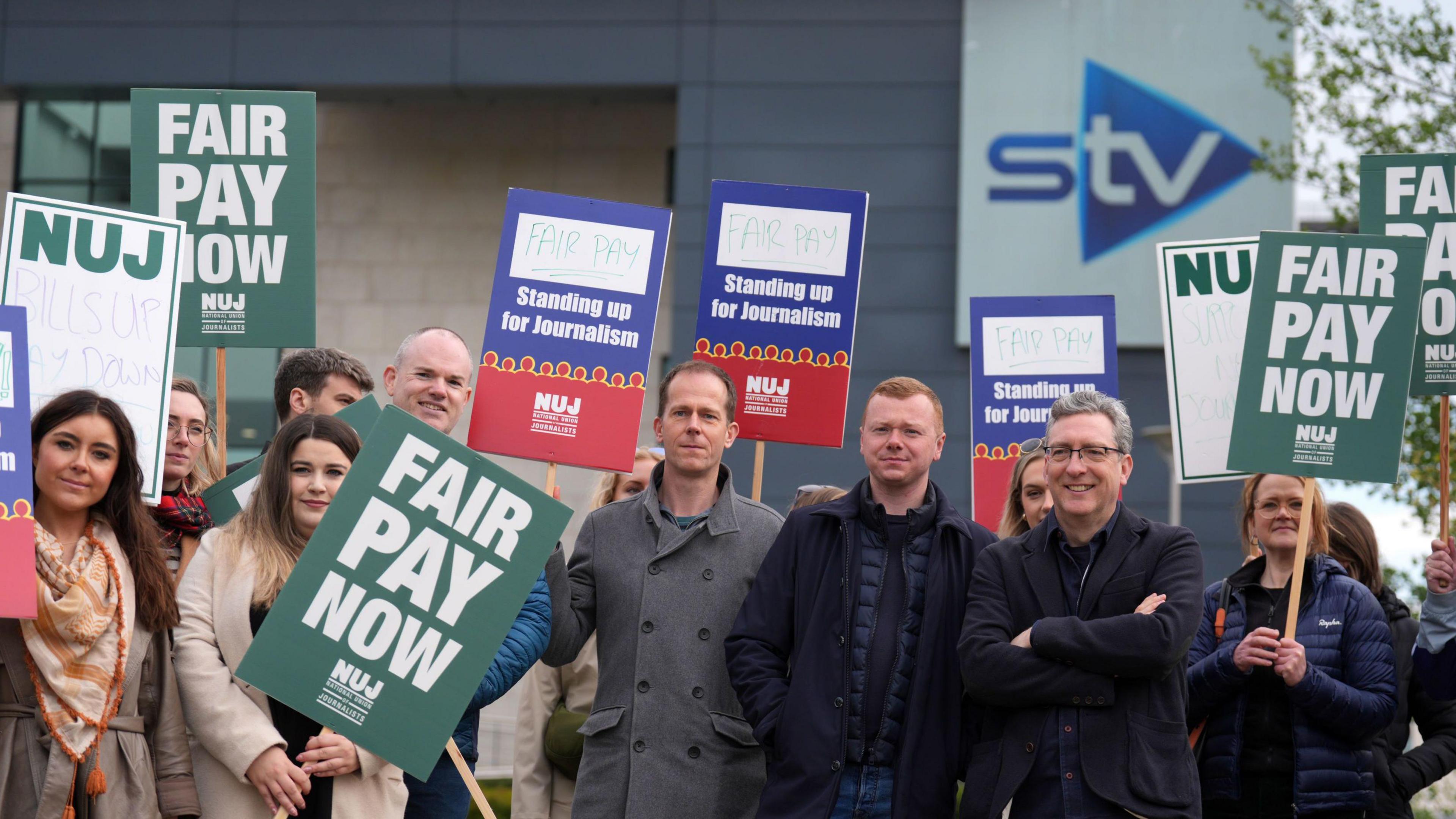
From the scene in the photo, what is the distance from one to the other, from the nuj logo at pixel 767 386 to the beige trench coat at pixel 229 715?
2.30 m

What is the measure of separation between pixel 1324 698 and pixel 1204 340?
166 centimetres

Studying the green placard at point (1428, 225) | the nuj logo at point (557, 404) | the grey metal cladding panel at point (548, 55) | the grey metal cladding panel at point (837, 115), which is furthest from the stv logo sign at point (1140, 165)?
the nuj logo at point (557, 404)

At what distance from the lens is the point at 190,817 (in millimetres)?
3988

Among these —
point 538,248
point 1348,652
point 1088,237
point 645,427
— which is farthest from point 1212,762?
point 645,427

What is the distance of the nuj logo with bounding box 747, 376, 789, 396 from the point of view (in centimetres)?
584

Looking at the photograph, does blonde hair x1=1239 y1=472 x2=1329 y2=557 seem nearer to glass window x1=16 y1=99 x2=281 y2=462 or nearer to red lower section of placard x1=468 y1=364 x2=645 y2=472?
red lower section of placard x1=468 y1=364 x2=645 y2=472

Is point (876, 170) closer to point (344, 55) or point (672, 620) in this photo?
point (344, 55)

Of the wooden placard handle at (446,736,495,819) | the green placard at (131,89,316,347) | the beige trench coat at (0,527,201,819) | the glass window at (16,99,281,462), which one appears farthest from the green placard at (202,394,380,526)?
the glass window at (16,99,281,462)

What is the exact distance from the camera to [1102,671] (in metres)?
3.96

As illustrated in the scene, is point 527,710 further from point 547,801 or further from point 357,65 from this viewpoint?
point 357,65

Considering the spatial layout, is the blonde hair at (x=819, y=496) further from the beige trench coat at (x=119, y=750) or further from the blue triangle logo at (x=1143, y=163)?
the blue triangle logo at (x=1143, y=163)

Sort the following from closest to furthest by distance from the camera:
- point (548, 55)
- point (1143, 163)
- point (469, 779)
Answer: point (469, 779)
point (1143, 163)
point (548, 55)

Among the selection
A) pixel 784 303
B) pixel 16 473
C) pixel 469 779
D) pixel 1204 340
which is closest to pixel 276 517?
pixel 16 473

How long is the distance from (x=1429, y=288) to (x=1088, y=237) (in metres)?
11.2
